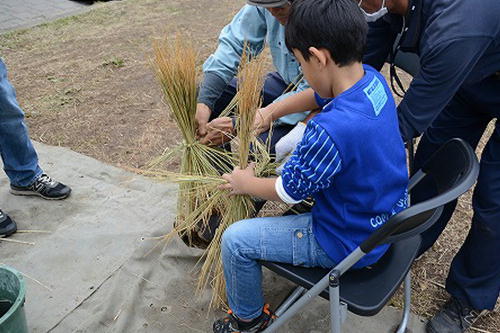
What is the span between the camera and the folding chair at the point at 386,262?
1.18m

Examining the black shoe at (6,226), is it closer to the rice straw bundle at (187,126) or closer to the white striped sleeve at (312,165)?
the rice straw bundle at (187,126)

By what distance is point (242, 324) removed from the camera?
171 centimetres

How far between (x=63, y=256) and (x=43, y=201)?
528 millimetres

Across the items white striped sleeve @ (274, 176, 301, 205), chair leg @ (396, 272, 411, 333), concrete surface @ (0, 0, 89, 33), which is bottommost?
chair leg @ (396, 272, 411, 333)

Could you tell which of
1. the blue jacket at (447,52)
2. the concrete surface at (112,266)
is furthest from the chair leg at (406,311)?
the blue jacket at (447,52)

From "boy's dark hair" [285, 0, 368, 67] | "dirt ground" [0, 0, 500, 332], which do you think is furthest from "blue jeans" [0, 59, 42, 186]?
"boy's dark hair" [285, 0, 368, 67]

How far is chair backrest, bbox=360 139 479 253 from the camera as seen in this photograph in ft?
3.78

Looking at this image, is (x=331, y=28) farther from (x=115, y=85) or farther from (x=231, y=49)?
(x=115, y=85)

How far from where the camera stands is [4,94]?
2355 millimetres

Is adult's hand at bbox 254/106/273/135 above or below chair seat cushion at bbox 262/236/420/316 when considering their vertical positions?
above

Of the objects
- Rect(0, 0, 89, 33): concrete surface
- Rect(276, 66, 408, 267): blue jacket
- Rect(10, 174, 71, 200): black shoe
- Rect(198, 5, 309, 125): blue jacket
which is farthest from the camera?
Rect(0, 0, 89, 33): concrete surface

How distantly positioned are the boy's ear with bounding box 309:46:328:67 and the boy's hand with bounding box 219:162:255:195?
1.57 ft

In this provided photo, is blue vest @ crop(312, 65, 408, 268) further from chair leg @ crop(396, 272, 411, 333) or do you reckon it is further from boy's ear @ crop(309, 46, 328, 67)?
chair leg @ crop(396, 272, 411, 333)

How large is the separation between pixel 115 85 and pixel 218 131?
254cm
